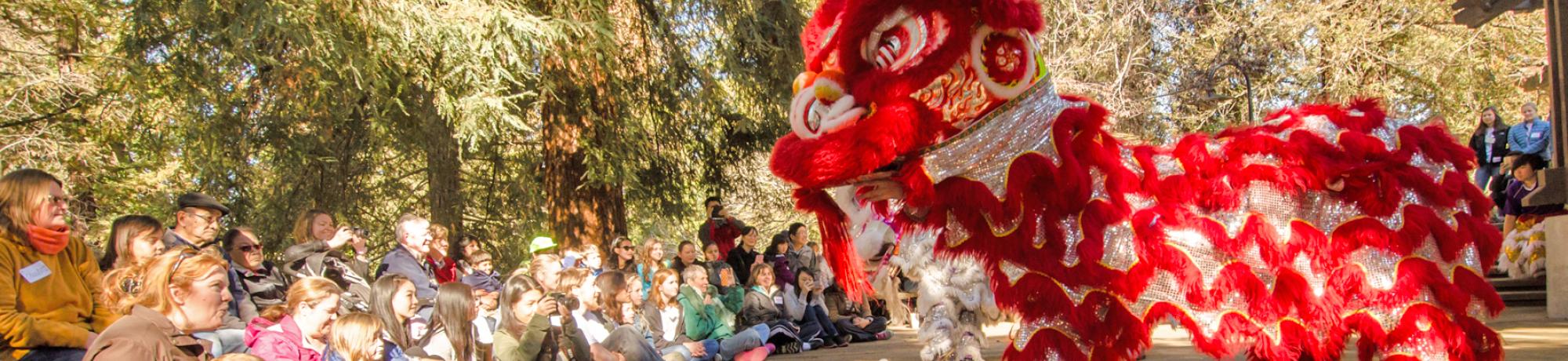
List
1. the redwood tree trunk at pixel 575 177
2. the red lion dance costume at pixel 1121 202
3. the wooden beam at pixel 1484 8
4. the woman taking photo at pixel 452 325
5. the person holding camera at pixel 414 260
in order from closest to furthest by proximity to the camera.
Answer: the red lion dance costume at pixel 1121 202 < the woman taking photo at pixel 452 325 < the person holding camera at pixel 414 260 < the wooden beam at pixel 1484 8 < the redwood tree trunk at pixel 575 177

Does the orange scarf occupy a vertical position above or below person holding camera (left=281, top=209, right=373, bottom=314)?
above

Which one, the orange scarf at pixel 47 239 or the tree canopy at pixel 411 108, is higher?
the tree canopy at pixel 411 108

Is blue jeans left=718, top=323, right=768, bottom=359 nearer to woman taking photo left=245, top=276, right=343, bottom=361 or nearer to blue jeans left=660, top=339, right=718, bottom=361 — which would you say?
blue jeans left=660, top=339, right=718, bottom=361

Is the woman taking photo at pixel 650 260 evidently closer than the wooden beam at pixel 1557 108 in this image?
No

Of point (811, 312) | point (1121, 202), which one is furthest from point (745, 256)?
point (1121, 202)

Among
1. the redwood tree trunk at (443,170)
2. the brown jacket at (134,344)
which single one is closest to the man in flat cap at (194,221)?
the brown jacket at (134,344)

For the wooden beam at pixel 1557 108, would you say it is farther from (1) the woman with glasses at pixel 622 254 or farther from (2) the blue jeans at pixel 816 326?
(1) the woman with glasses at pixel 622 254

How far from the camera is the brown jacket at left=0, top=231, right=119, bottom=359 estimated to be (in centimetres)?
482

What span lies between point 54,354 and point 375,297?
5.49ft

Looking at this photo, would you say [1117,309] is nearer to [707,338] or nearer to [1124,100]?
[707,338]

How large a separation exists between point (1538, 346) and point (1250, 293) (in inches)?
180

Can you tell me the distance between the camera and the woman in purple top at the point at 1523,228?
468 inches

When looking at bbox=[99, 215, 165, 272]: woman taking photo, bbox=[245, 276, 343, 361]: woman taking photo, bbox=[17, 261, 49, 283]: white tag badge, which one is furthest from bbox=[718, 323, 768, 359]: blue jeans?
bbox=[17, 261, 49, 283]: white tag badge

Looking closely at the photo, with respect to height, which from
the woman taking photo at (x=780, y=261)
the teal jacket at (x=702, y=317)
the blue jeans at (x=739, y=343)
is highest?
the woman taking photo at (x=780, y=261)
